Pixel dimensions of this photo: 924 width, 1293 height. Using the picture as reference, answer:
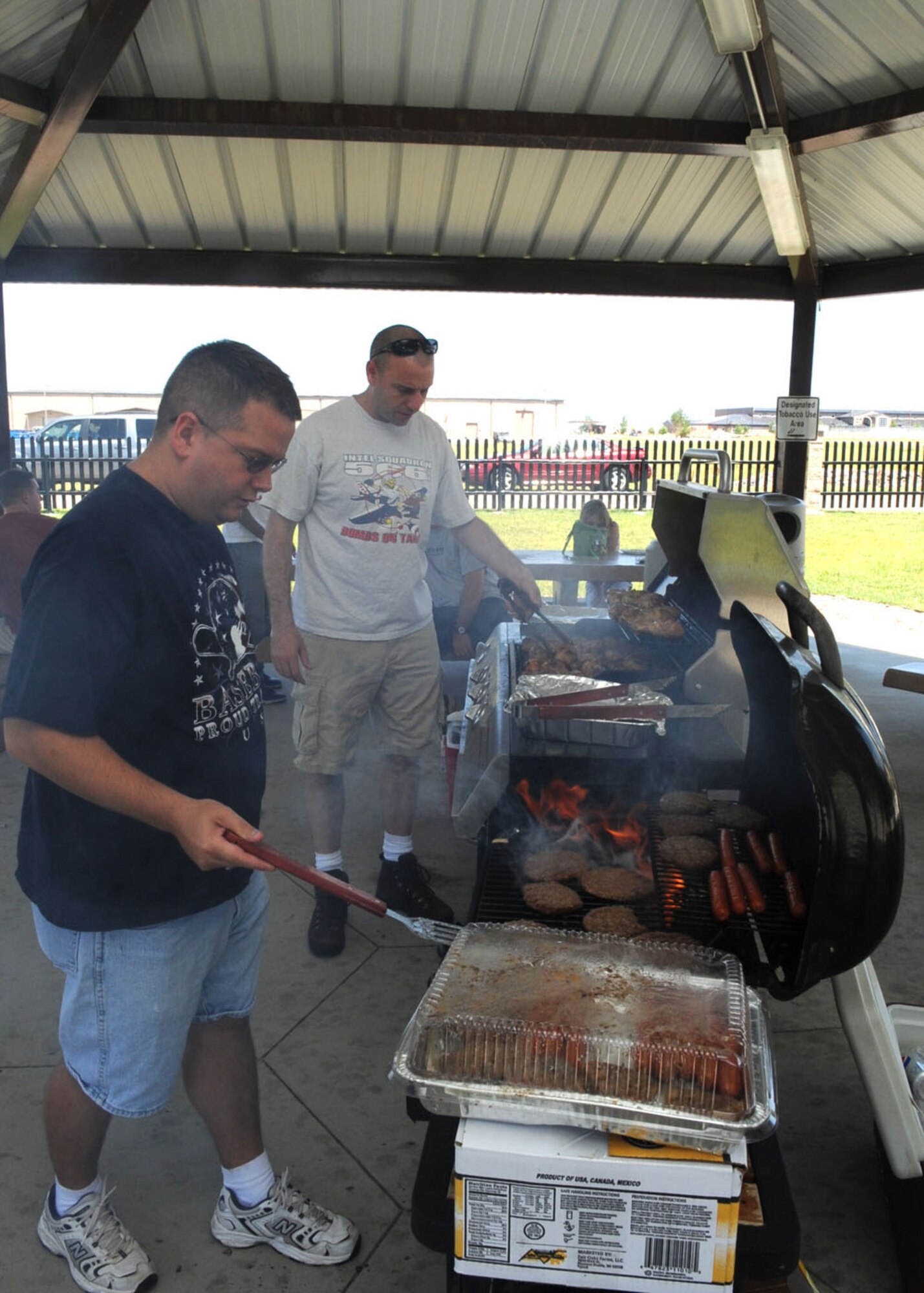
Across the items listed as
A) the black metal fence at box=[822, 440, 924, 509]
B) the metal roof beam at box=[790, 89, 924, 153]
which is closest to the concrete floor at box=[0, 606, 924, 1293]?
the metal roof beam at box=[790, 89, 924, 153]

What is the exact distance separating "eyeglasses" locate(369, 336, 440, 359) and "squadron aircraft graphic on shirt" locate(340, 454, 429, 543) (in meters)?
0.40

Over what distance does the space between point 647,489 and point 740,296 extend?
1183 cm

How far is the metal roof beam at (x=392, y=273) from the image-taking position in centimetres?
824

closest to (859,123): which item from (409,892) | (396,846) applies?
(396,846)

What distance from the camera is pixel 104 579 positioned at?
5.65 ft

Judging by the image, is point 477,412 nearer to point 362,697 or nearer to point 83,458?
point 83,458

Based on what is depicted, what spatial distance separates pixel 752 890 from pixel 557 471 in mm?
18703

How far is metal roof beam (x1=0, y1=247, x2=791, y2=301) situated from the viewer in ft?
27.0

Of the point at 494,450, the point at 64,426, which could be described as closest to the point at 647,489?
the point at 494,450

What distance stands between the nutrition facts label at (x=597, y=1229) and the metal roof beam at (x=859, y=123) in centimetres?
721

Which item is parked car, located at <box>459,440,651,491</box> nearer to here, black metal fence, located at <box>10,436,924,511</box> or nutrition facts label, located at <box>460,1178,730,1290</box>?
black metal fence, located at <box>10,436,924,511</box>

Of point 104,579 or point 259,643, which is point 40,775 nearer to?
point 104,579

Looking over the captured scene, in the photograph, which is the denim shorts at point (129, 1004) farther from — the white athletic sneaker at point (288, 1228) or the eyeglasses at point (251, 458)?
the eyeglasses at point (251, 458)

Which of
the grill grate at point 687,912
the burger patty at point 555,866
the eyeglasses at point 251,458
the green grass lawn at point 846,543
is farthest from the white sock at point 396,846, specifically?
the green grass lawn at point 846,543
